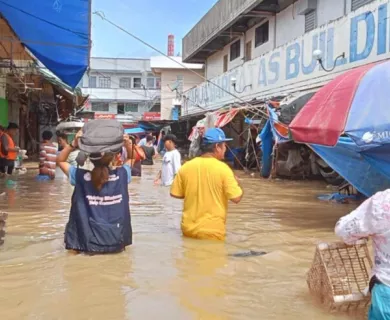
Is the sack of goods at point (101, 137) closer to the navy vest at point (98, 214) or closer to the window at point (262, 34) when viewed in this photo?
the navy vest at point (98, 214)

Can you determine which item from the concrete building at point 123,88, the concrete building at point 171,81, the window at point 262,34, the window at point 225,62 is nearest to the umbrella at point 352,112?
the window at point 262,34

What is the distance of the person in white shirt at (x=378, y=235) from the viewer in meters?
2.98

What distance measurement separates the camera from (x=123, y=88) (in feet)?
186

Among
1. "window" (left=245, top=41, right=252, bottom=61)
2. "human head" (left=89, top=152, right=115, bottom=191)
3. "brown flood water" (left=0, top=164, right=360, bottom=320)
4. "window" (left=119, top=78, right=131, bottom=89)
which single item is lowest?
"brown flood water" (left=0, top=164, right=360, bottom=320)

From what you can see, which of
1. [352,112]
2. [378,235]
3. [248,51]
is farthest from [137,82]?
[378,235]

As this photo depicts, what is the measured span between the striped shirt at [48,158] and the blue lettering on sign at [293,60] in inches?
262

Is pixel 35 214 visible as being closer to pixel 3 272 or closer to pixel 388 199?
pixel 3 272

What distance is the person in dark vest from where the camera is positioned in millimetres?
5027

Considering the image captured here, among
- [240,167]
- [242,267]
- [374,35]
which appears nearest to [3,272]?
[242,267]

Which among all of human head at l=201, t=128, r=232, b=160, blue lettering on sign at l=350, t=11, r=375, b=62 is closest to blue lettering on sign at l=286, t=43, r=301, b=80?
blue lettering on sign at l=350, t=11, r=375, b=62

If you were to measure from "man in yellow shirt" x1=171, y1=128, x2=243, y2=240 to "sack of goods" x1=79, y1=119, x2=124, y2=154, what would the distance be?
3.27 ft

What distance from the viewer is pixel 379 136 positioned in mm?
6070

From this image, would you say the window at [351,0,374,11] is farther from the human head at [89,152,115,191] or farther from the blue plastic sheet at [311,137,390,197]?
the human head at [89,152,115,191]

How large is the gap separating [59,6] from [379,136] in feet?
16.9
